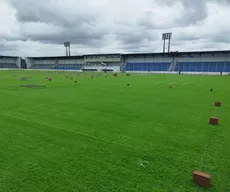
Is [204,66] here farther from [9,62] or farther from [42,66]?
[9,62]

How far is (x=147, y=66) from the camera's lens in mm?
76625

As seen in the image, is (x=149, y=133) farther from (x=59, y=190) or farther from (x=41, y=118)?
(x=41, y=118)

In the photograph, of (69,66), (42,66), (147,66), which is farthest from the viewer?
(42,66)

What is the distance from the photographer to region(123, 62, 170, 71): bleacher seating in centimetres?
7229

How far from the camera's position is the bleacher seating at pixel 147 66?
72.3m

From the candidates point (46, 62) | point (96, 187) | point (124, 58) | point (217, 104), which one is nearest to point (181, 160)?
point (96, 187)

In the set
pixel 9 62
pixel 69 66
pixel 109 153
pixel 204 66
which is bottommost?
pixel 109 153

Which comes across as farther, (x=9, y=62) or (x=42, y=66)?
(x=42, y=66)

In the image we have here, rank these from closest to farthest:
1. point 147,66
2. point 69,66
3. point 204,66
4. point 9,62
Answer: point 204,66 < point 147,66 < point 69,66 < point 9,62

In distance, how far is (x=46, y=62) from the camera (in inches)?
4279

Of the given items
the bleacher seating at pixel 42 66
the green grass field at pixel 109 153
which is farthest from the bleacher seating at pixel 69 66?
the green grass field at pixel 109 153

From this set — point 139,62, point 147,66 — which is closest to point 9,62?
point 139,62

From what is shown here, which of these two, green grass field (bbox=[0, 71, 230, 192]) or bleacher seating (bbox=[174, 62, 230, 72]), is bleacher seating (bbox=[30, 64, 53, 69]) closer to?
bleacher seating (bbox=[174, 62, 230, 72])

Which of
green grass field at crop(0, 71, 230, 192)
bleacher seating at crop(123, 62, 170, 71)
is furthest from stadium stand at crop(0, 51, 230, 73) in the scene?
green grass field at crop(0, 71, 230, 192)
